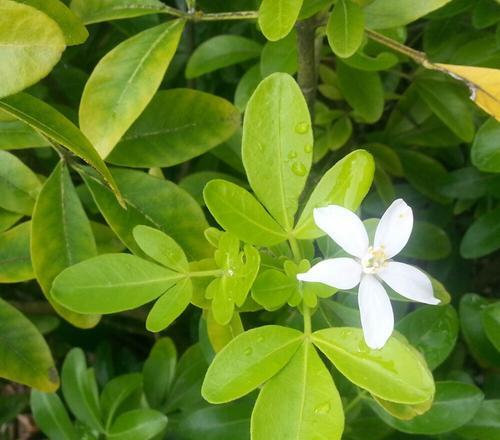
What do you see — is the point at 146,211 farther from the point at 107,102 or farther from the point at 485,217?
the point at 485,217

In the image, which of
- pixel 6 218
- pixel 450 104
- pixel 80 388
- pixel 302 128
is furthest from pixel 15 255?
pixel 450 104

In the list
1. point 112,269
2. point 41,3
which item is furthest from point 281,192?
point 41,3

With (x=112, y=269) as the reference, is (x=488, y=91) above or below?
above

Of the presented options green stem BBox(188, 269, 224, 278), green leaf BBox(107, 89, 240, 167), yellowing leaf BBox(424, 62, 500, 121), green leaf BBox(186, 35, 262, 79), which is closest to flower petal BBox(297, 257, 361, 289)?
green stem BBox(188, 269, 224, 278)

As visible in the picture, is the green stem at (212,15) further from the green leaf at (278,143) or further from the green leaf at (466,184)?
the green leaf at (466,184)

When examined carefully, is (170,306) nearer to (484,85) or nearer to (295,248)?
(295,248)

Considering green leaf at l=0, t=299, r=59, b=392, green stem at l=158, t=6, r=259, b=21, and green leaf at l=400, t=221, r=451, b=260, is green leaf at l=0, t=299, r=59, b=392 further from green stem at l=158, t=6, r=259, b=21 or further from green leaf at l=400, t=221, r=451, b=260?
green leaf at l=400, t=221, r=451, b=260
